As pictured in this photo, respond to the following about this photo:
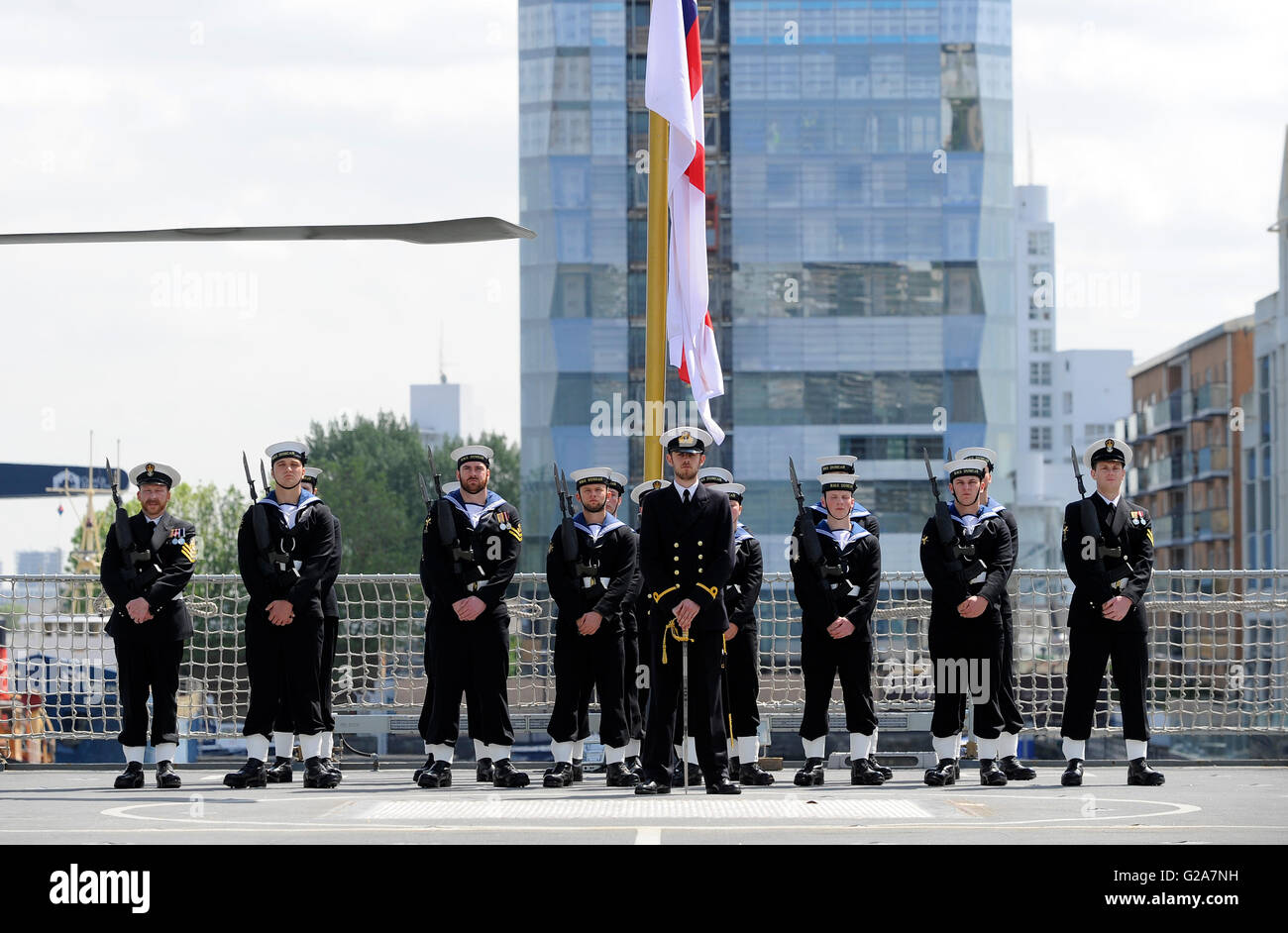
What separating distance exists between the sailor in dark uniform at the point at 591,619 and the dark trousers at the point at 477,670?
0.56 meters

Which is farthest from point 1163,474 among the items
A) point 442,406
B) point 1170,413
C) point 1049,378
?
point 442,406

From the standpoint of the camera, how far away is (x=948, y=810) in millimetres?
10227

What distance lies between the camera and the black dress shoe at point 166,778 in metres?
12.6

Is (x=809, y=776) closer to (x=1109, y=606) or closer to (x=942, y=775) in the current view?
(x=942, y=775)

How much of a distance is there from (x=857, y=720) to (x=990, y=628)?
106 centimetres

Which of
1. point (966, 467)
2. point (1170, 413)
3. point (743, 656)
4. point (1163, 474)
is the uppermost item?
point (1170, 413)

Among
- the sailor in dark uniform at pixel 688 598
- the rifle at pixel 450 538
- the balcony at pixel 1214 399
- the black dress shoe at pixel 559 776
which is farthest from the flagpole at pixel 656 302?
the balcony at pixel 1214 399

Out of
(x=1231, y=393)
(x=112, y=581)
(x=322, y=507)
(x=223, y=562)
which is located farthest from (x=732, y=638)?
(x=1231, y=393)

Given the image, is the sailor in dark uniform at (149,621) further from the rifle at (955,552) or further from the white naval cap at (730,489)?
the rifle at (955,552)

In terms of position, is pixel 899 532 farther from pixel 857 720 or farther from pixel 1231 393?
pixel 857 720

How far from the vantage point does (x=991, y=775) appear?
40.8 feet

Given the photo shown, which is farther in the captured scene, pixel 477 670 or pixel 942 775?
pixel 942 775

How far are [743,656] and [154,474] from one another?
4.08 metres

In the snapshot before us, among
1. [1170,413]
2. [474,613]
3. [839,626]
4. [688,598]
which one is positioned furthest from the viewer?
[1170,413]
